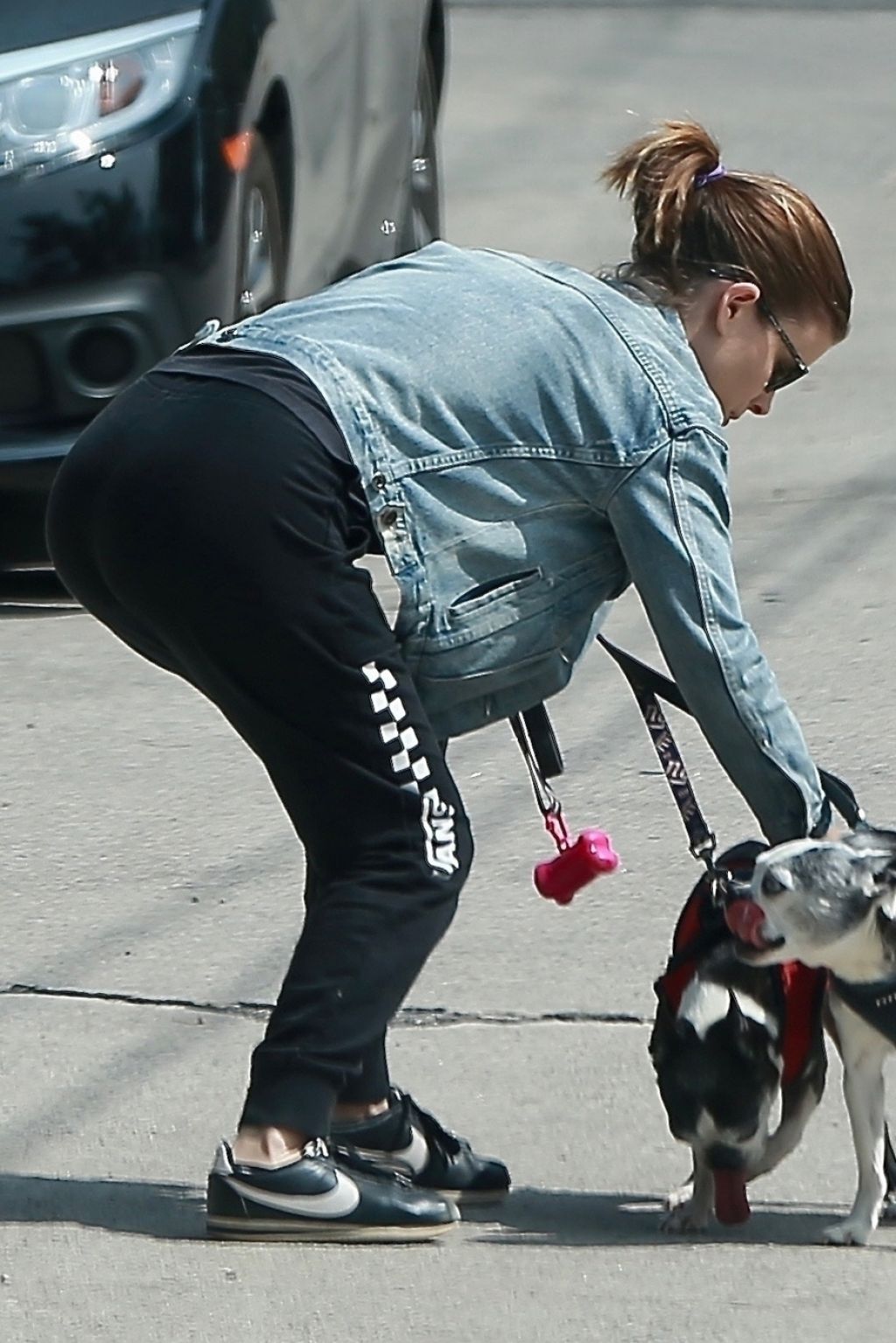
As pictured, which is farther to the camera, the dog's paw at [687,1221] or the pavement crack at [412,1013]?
the pavement crack at [412,1013]

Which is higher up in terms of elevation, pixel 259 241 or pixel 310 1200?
pixel 310 1200

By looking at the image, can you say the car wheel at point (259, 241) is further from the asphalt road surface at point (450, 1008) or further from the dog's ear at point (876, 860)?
the dog's ear at point (876, 860)

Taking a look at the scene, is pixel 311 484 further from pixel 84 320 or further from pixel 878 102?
pixel 878 102

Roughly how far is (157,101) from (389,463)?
2820mm

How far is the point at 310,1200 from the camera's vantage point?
128 inches

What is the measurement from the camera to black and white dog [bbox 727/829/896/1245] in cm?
310

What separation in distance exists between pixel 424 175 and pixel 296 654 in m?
5.52

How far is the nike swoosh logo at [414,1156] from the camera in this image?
Result: 346cm

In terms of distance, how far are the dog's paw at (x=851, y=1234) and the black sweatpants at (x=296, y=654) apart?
650mm

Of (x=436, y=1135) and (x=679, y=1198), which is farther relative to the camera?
(x=436, y=1135)

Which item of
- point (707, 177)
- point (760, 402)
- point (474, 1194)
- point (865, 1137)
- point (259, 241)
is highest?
point (707, 177)

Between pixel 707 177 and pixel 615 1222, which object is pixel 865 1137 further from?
pixel 707 177

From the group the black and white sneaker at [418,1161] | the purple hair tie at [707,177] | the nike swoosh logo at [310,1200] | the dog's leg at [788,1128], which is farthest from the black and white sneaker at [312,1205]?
the purple hair tie at [707,177]

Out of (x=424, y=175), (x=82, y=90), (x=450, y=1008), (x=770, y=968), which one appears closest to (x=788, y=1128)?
(x=770, y=968)
